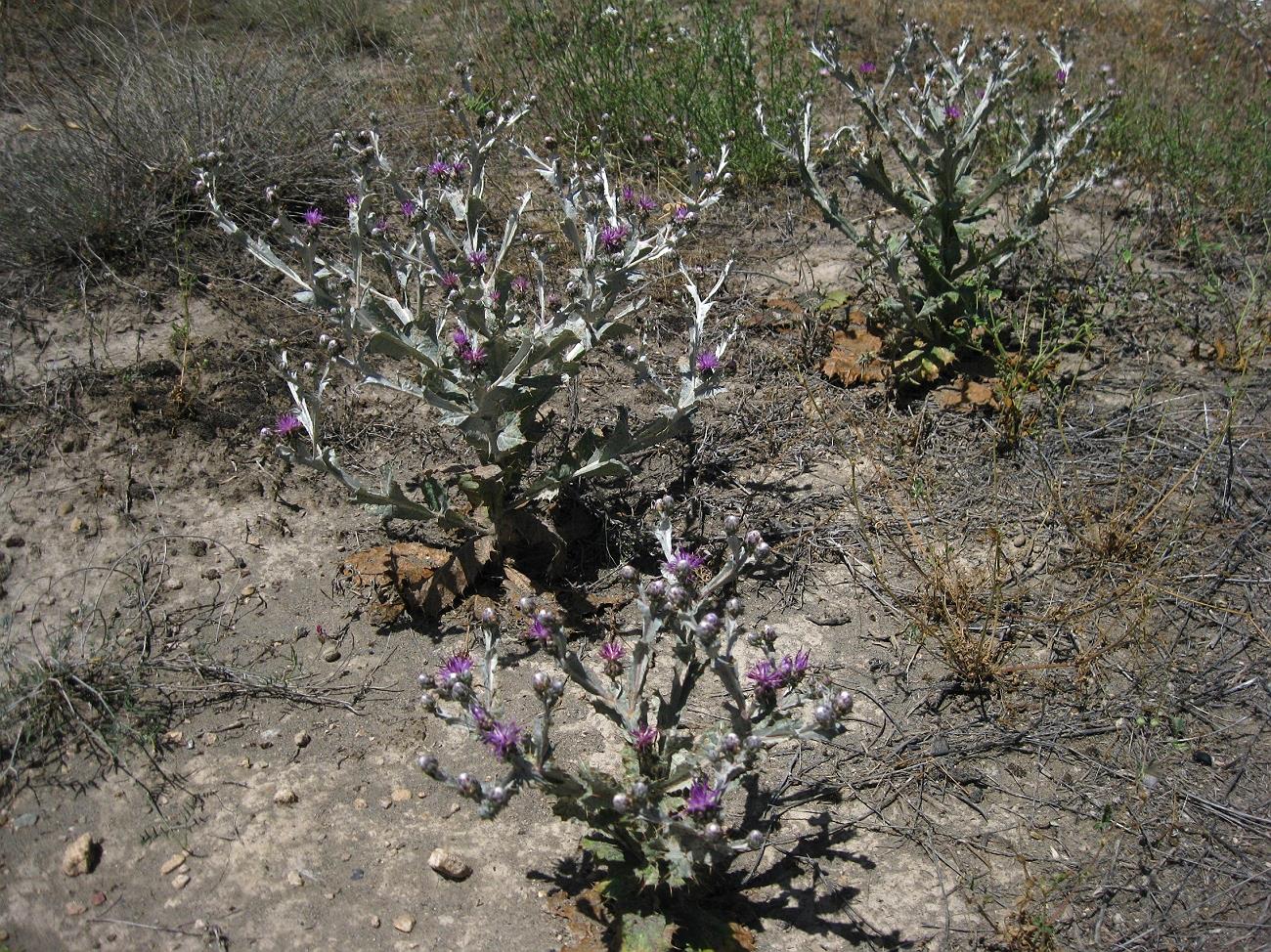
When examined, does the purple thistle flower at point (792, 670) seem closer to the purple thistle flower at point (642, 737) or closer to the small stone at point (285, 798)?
the purple thistle flower at point (642, 737)

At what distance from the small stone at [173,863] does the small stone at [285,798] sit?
0.84ft

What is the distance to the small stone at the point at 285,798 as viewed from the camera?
9.08ft

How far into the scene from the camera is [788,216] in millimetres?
5141

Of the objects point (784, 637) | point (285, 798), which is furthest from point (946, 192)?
point (285, 798)

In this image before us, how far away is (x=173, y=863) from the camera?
2.63 metres

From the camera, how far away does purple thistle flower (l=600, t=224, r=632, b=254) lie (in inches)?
124

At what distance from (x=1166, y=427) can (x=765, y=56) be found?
4086 millimetres

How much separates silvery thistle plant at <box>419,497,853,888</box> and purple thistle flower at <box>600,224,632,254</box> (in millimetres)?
1034

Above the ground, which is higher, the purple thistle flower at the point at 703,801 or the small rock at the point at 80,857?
the purple thistle flower at the point at 703,801

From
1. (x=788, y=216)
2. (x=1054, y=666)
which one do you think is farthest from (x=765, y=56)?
(x=1054, y=666)

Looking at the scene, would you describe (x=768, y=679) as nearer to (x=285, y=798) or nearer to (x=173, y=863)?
(x=285, y=798)

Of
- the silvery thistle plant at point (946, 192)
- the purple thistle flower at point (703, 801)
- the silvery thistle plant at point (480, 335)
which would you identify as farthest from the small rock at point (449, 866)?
the silvery thistle plant at point (946, 192)

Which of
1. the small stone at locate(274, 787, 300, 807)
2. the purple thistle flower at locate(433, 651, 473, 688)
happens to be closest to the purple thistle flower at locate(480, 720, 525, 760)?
the purple thistle flower at locate(433, 651, 473, 688)

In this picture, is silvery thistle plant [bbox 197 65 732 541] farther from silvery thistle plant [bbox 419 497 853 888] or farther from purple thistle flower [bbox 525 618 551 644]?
purple thistle flower [bbox 525 618 551 644]
